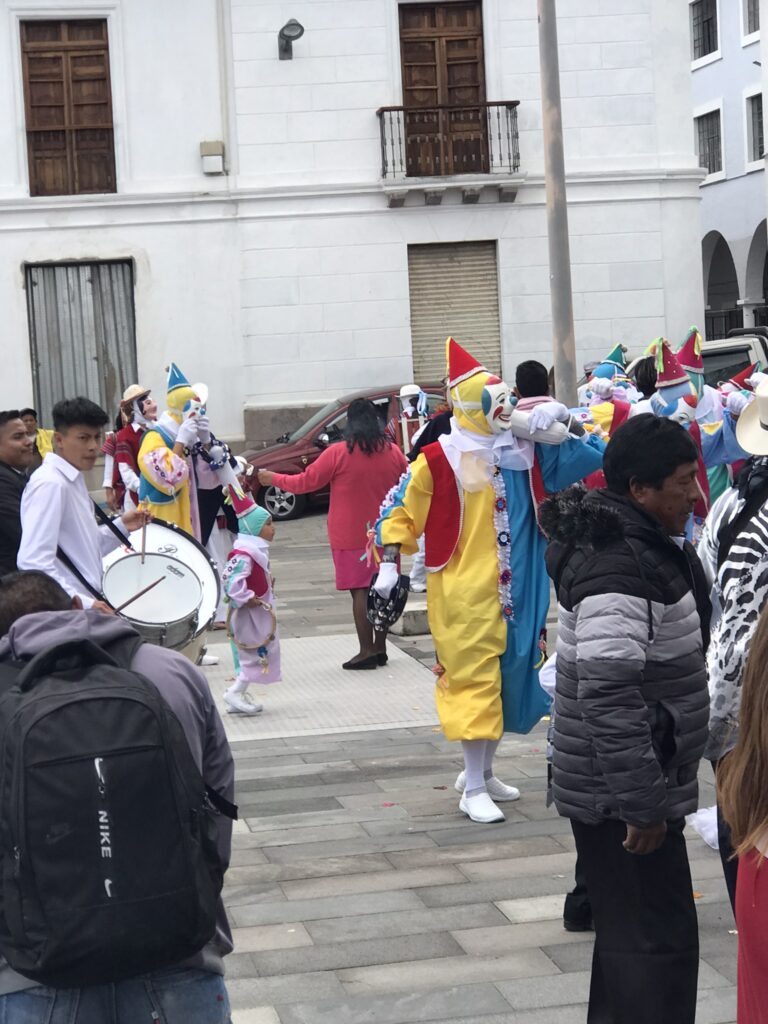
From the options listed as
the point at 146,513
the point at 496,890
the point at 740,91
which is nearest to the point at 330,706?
the point at 146,513

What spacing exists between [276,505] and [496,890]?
1546 centimetres

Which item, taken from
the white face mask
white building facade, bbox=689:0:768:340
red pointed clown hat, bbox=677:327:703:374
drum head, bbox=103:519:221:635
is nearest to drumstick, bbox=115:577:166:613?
drum head, bbox=103:519:221:635

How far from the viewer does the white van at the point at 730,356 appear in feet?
50.6

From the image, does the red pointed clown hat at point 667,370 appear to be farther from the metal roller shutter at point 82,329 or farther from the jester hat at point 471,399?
the metal roller shutter at point 82,329

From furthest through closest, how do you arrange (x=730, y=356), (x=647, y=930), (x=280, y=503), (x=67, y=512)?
(x=280, y=503) < (x=730, y=356) < (x=67, y=512) < (x=647, y=930)

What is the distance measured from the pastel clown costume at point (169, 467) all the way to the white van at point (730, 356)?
21.9ft

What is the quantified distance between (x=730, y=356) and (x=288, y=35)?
1096cm

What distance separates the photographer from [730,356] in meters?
15.6

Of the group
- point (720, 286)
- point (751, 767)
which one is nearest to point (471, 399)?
point (751, 767)

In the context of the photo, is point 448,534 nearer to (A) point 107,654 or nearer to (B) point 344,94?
(A) point 107,654

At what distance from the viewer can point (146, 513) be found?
759 cm

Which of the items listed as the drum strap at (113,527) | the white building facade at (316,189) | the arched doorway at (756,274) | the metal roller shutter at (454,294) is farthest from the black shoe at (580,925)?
the arched doorway at (756,274)

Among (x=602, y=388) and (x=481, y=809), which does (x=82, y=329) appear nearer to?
(x=602, y=388)

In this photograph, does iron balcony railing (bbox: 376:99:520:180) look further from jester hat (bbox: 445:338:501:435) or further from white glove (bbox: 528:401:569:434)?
white glove (bbox: 528:401:569:434)
